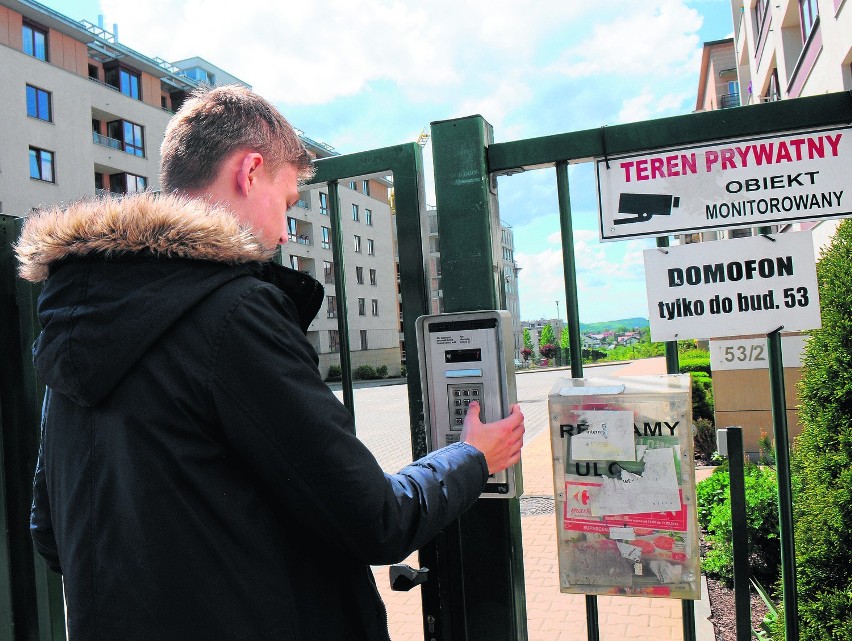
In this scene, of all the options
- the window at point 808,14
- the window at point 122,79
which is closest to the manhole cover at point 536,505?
the window at point 808,14

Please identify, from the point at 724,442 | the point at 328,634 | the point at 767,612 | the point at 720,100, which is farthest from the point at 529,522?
the point at 720,100

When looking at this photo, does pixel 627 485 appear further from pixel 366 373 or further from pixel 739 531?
pixel 366 373

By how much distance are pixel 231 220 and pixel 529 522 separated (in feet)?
23.9

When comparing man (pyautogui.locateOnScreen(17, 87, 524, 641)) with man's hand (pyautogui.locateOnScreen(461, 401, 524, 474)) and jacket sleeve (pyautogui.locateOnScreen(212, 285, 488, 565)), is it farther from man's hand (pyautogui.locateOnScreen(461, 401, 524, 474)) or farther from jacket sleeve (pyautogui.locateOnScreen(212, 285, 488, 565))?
man's hand (pyautogui.locateOnScreen(461, 401, 524, 474))

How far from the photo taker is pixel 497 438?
160 cm

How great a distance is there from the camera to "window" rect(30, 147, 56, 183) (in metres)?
26.7

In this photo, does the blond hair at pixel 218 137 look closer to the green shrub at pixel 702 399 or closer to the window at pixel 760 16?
→ the green shrub at pixel 702 399

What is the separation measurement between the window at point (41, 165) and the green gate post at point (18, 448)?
28323mm

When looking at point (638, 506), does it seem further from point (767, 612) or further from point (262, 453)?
point (767, 612)

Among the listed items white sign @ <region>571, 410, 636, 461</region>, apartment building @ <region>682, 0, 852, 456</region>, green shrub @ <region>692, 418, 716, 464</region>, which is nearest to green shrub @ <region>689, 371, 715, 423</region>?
green shrub @ <region>692, 418, 716, 464</region>

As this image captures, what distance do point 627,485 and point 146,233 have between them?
46.8 inches

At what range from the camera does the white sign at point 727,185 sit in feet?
5.23

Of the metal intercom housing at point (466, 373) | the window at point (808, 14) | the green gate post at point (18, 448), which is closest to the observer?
the metal intercom housing at point (466, 373)

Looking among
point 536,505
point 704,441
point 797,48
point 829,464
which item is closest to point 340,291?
point 829,464
